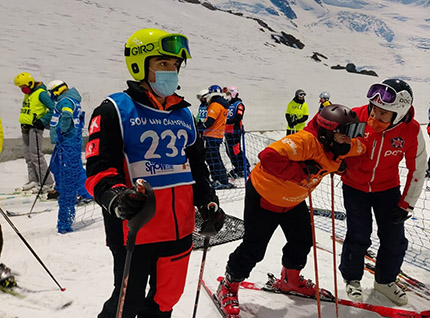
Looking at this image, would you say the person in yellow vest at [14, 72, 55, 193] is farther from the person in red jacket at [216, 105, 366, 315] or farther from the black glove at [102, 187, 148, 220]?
the black glove at [102, 187, 148, 220]

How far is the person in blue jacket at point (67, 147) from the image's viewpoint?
139 inches

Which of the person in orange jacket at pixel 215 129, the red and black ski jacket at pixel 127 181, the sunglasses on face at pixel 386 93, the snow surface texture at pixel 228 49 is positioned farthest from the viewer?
the snow surface texture at pixel 228 49

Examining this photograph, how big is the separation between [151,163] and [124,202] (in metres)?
0.29

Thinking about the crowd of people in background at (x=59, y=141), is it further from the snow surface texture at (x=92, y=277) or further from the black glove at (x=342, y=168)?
the black glove at (x=342, y=168)

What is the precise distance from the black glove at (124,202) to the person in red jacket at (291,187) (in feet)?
3.07

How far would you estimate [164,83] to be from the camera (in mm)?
1402

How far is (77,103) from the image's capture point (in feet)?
13.7

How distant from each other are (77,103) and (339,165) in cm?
346

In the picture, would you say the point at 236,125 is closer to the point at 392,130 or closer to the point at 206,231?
the point at 392,130

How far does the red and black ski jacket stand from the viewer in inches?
49.1

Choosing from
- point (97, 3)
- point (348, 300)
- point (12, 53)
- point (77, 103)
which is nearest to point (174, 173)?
point (348, 300)

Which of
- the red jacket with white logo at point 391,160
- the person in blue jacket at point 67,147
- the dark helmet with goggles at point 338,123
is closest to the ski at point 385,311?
the red jacket with white logo at point 391,160

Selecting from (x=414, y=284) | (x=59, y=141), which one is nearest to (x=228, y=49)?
(x=59, y=141)

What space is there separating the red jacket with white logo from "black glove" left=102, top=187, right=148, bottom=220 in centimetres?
159
